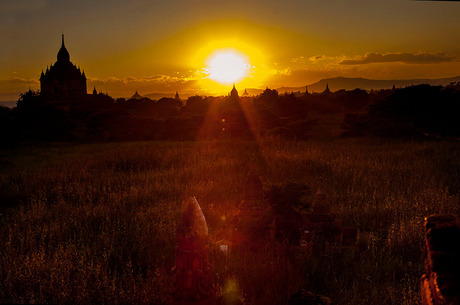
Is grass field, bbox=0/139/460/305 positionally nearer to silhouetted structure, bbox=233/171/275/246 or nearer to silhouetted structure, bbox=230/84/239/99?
silhouetted structure, bbox=233/171/275/246

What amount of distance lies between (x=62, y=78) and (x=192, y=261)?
78936 millimetres

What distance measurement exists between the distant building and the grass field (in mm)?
64752

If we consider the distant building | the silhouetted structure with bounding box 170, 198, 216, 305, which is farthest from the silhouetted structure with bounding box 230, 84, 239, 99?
the silhouetted structure with bounding box 170, 198, 216, 305

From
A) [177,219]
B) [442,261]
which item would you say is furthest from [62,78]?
[442,261]

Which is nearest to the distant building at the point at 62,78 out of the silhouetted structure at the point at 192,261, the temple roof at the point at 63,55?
the temple roof at the point at 63,55

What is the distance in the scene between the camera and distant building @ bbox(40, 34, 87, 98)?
72.2m

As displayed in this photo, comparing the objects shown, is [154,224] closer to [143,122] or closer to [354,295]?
[354,295]

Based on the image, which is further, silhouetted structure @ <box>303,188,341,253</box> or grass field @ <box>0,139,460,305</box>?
silhouetted structure @ <box>303,188,341,253</box>

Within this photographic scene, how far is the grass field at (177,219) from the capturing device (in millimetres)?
4406

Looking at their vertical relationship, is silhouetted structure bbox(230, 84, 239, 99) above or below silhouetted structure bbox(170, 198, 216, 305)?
above

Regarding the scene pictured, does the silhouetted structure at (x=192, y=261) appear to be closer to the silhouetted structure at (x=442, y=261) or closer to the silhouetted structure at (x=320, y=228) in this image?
the silhouetted structure at (x=442, y=261)

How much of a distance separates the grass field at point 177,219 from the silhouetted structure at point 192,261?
103 centimetres

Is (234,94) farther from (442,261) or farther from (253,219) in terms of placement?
(442,261)

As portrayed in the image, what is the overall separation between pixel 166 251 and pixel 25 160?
16442mm
